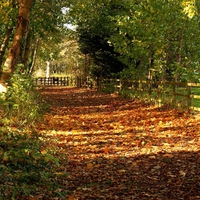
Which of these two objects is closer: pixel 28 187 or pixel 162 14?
pixel 28 187

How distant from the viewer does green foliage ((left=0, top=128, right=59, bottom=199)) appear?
4.78 m

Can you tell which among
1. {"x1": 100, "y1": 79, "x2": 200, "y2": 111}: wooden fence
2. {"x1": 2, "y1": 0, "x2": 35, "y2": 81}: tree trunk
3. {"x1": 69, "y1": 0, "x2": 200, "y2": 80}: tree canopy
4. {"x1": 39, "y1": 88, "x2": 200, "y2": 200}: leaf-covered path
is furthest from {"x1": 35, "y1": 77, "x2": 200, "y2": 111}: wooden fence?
{"x1": 2, "y1": 0, "x2": 35, "y2": 81}: tree trunk

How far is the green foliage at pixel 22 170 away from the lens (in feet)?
15.7

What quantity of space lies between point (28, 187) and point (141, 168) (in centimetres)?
245

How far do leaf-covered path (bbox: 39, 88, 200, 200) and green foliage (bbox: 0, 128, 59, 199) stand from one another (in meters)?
0.32

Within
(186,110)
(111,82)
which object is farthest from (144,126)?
(111,82)

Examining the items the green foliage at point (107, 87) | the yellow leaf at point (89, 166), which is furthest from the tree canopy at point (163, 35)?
the yellow leaf at point (89, 166)

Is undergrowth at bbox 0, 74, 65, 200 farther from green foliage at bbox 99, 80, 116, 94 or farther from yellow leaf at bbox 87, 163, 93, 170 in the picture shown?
green foliage at bbox 99, 80, 116, 94

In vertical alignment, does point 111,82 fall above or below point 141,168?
above

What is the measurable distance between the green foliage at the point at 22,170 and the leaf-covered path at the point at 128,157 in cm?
32

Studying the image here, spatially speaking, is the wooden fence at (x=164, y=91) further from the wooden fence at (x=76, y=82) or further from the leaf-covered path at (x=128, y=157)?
the wooden fence at (x=76, y=82)

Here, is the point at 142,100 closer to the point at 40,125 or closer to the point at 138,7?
the point at 138,7

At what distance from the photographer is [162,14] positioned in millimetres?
17078

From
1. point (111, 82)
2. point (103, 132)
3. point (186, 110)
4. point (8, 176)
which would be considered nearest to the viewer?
point (8, 176)
